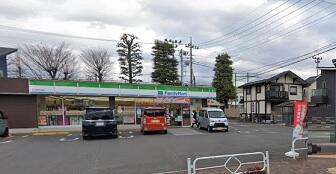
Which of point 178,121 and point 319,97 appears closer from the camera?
point 178,121

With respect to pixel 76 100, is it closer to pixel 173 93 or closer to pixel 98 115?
pixel 173 93

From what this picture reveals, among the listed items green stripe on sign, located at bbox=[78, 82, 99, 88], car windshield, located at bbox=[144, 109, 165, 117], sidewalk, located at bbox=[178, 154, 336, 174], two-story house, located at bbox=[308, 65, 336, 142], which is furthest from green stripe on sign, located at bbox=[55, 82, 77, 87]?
two-story house, located at bbox=[308, 65, 336, 142]

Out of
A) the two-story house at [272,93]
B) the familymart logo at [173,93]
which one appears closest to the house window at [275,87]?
the two-story house at [272,93]

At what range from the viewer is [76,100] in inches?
1188

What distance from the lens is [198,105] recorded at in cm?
3538

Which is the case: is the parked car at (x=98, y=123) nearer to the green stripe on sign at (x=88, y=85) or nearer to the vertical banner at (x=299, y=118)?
the green stripe on sign at (x=88, y=85)

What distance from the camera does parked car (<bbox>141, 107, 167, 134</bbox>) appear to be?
25828mm

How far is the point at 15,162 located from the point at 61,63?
41.0 m

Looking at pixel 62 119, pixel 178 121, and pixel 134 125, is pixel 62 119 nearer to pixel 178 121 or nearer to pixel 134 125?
pixel 134 125

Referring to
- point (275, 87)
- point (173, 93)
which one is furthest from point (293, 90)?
point (173, 93)

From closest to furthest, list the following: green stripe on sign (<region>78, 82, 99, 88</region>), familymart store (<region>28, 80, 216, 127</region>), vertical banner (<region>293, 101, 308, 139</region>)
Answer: vertical banner (<region>293, 101, 308, 139</region>), familymart store (<region>28, 80, 216, 127</region>), green stripe on sign (<region>78, 82, 99, 88</region>)

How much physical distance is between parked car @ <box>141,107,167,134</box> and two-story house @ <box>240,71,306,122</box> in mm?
27186

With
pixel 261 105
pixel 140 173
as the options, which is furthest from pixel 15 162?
pixel 261 105

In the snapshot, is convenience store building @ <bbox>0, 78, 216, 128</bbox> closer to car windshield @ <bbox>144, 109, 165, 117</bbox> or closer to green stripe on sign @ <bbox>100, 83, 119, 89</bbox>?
green stripe on sign @ <bbox>100, 83, 119, 89</bbox>
